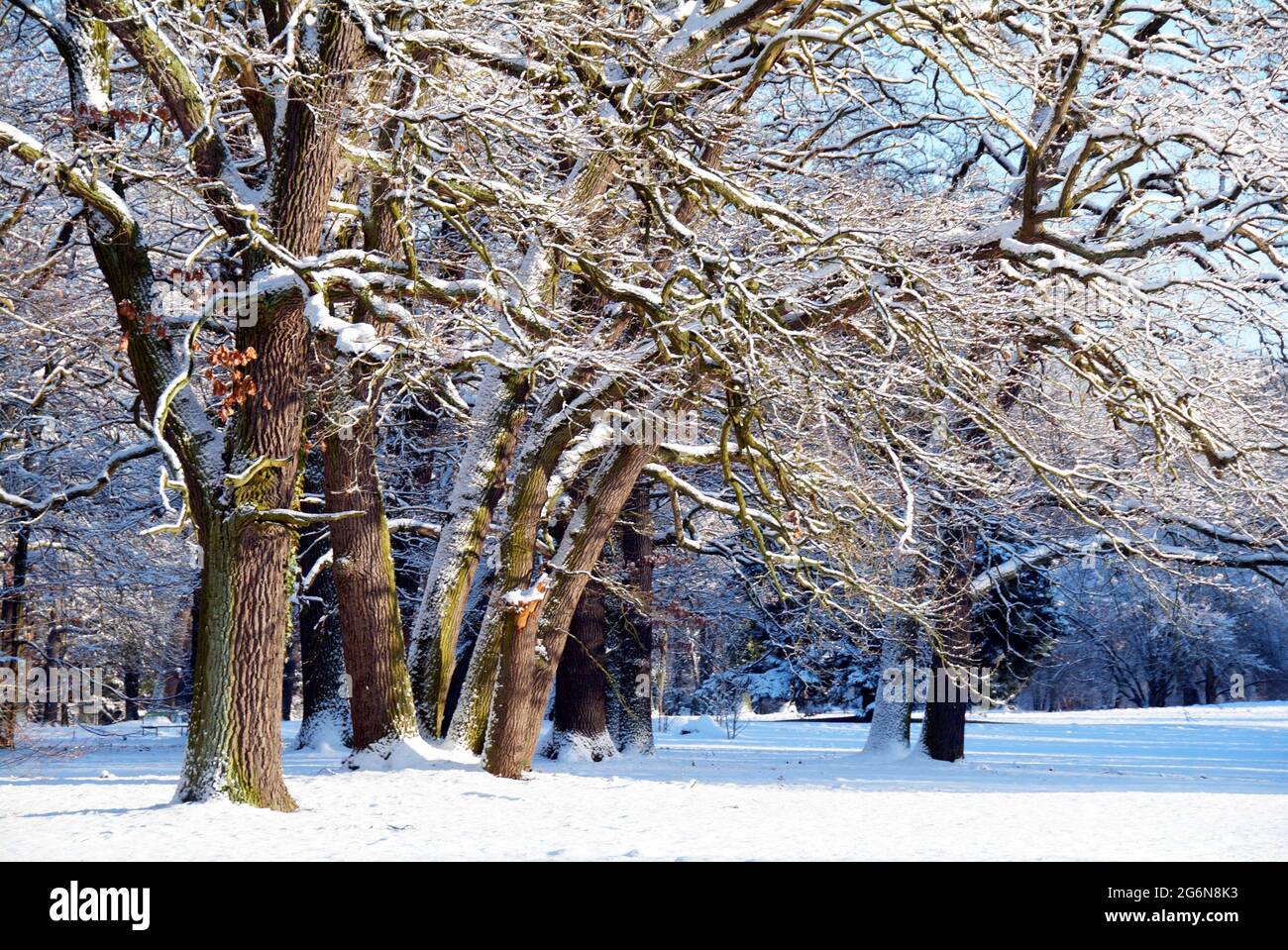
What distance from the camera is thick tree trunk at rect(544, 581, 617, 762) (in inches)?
683

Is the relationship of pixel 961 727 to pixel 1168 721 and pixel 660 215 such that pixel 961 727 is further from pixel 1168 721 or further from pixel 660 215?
pixel 1168 721

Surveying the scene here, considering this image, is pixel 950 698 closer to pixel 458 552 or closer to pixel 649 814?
pixel 458 552

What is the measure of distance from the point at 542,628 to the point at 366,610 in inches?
67.6

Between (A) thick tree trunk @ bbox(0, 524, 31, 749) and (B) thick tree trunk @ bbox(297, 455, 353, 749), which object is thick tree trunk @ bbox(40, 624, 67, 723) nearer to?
(A) thick tree trunk @ bbox(0, 524, 31, 749)

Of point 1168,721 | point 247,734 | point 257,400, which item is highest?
point 257,400

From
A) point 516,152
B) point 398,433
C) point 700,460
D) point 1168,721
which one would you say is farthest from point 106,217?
point 1168,721

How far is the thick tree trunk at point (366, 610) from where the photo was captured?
1131cm

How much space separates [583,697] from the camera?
57.5 feet

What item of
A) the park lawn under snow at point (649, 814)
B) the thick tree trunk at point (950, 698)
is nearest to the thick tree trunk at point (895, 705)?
the thick tree trunk at point (950, 698)

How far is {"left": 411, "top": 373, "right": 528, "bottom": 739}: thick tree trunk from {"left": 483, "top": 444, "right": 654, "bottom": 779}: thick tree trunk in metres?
0.64

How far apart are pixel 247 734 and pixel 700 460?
18.0 ft

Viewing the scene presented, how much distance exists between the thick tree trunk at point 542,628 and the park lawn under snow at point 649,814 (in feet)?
1.22

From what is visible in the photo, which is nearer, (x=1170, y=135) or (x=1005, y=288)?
(x=1170, y=135)

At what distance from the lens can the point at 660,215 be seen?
9.05 meters
